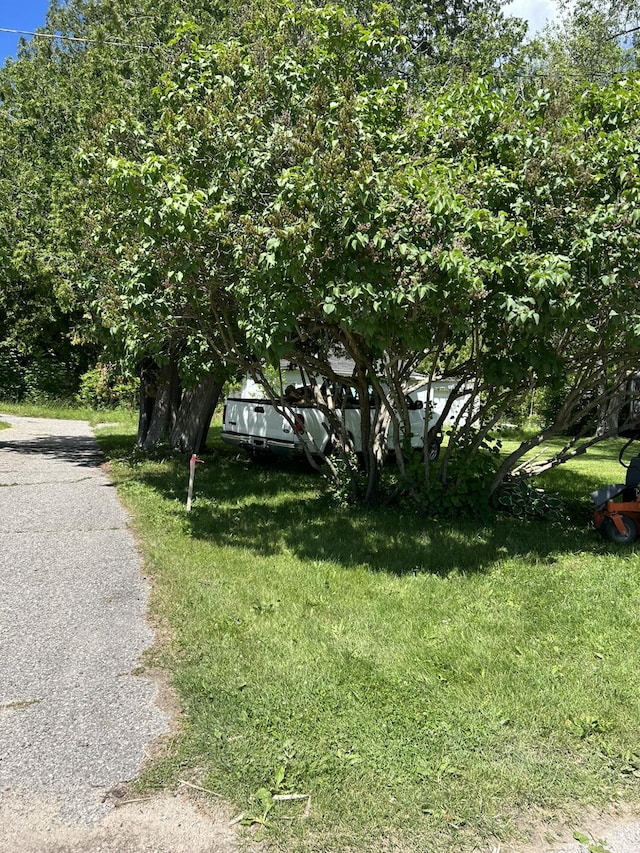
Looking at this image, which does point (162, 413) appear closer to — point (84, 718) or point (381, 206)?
point (381, 206)

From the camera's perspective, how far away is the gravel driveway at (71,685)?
2.75m

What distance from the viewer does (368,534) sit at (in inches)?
285

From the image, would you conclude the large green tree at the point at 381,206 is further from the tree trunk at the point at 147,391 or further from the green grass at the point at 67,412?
the green grass at the point at 67,412

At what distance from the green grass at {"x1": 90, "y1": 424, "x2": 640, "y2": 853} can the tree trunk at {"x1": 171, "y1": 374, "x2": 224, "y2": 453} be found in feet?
19.2

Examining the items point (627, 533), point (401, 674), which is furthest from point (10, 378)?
point (401, 674)

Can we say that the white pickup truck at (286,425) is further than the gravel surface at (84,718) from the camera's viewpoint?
Yes

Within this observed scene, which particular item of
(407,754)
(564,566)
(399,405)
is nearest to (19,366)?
(399,405)

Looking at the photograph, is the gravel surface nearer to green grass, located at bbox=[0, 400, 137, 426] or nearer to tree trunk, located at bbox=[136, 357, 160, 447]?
tree trunk, located at bbox=[136, 357, 160, 447]

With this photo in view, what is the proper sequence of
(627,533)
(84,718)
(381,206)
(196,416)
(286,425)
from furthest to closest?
(196,416) → (286,425) → (627,533) → (381,206) → (84,718)

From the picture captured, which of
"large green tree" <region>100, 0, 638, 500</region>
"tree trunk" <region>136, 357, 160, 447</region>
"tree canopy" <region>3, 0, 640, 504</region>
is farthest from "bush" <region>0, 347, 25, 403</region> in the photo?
"large green tree" <region>100, 0, 638, 500</region>

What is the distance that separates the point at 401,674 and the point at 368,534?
327 cm

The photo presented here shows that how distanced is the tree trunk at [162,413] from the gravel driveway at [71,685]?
6382mm

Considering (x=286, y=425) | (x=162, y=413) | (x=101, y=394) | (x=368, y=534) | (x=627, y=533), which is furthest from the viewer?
(x=101, y=394)

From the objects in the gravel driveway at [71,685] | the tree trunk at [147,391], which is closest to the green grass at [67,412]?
the tree trunk at [147,391]
